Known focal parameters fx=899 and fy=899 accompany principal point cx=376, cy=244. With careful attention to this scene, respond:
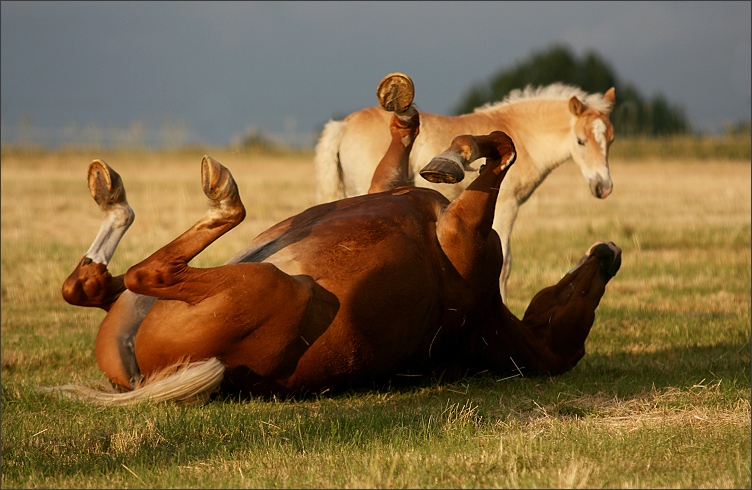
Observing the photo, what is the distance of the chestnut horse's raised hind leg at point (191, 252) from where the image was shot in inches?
148

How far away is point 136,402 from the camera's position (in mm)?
4051

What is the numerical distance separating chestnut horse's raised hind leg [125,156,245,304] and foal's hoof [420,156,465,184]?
0.84 m

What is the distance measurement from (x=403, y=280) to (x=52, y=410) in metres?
1.76

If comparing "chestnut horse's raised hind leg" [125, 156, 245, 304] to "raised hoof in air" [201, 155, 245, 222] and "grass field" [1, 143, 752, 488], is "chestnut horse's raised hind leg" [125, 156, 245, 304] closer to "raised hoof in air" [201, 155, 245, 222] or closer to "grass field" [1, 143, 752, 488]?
"raised hoof in air" [201, 155, 245, 222]

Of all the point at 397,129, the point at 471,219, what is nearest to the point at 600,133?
the point at 397,129

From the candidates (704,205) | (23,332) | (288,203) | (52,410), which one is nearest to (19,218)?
(288,203)

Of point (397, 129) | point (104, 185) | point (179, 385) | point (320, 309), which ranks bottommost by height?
point (179, 385)

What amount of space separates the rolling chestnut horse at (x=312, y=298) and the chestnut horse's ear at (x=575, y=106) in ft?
16.1

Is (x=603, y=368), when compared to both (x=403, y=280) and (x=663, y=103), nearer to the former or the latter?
(x=403, y=280)

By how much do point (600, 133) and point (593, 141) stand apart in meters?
0.11

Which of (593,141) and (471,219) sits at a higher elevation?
(593,141)

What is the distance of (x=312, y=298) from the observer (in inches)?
156

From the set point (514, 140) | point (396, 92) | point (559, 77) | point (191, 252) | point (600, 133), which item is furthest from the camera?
point (559, 77)

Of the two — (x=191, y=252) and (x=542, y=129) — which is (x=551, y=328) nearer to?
(x=191, y=252)
